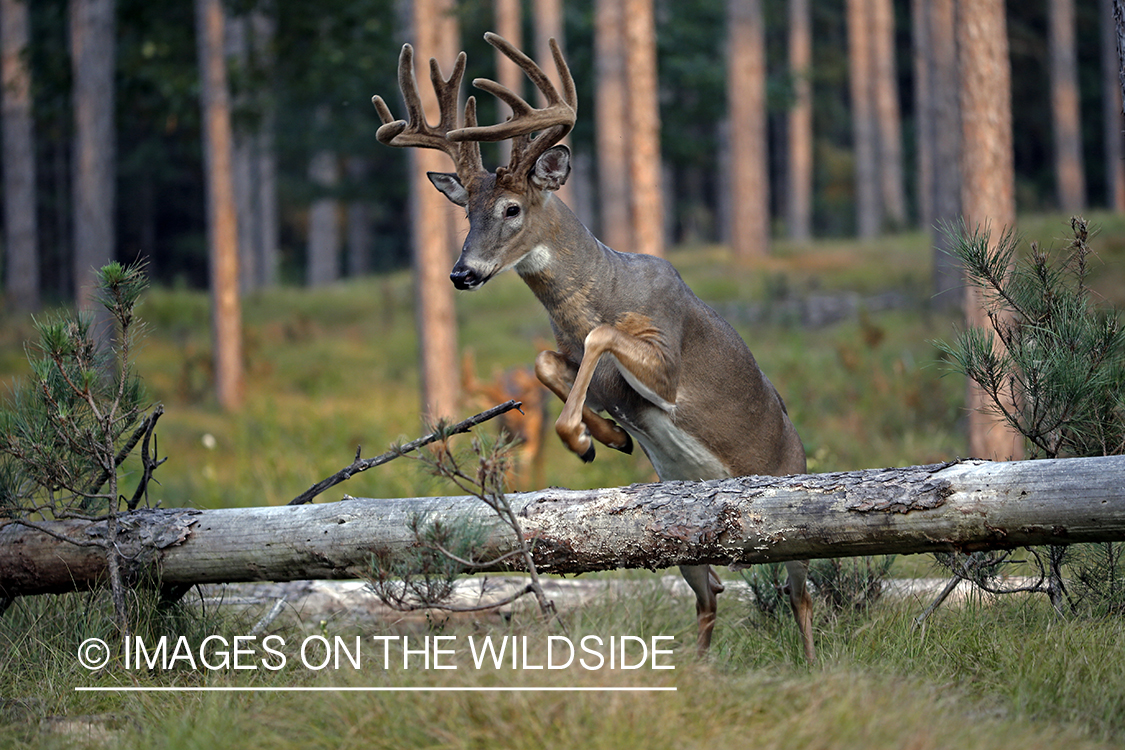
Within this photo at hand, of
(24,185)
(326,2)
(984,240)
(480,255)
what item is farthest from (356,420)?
(24,185)

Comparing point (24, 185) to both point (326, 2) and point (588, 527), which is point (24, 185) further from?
point (588, 527)

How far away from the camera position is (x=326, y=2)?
631 inches

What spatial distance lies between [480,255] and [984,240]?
229 cm

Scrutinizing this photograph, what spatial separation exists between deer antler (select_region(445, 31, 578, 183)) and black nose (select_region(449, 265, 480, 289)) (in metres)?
0.55

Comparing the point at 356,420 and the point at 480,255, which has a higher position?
the point at 480,255

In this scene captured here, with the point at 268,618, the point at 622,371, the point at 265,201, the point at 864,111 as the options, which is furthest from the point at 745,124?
the point at 268,618

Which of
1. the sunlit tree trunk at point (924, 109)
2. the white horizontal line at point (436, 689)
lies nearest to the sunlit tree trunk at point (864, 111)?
the sunlit tree trunk at point (924, 109)

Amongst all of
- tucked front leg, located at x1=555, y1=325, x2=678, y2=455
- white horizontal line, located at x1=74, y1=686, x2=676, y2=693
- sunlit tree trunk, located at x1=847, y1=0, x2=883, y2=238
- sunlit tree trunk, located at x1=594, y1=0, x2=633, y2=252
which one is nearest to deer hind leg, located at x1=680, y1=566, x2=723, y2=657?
tucked front leg, located at x1=555, y1=325, x2=678, y2=455

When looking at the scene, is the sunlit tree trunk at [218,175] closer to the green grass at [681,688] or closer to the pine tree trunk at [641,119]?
the green grass at [681,688]

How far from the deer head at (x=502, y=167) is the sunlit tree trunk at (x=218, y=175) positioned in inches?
383

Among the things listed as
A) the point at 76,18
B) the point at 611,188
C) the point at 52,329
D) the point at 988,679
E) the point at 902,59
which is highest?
the point at 902,59

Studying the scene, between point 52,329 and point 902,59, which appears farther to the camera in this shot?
point 902,59

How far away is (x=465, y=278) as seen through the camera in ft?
15.5
